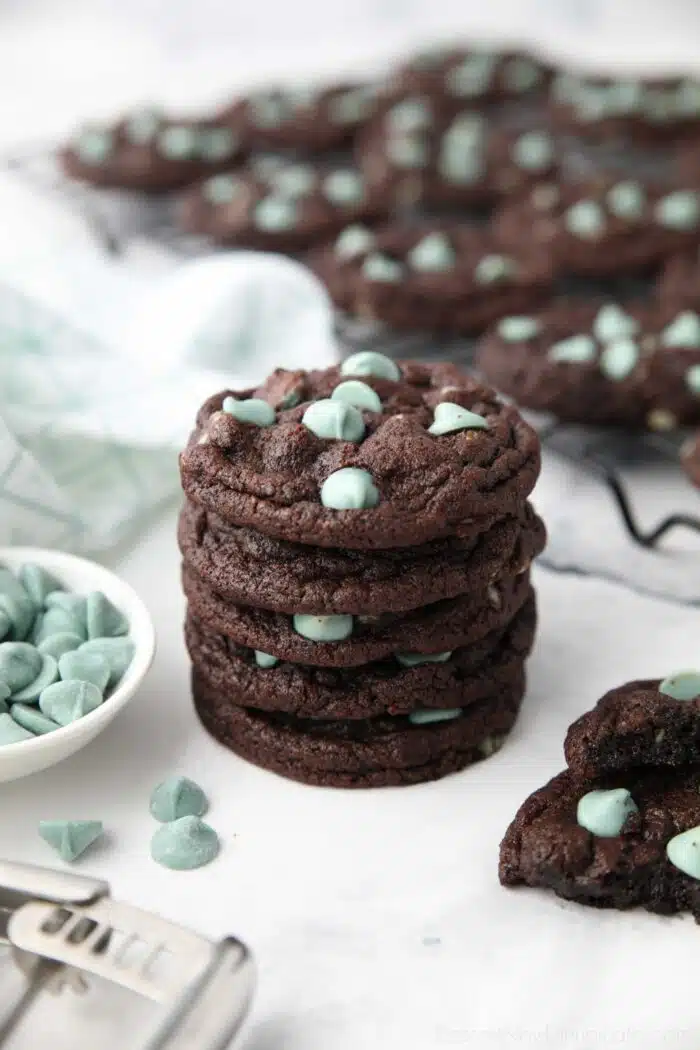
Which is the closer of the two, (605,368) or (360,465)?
(360,465)

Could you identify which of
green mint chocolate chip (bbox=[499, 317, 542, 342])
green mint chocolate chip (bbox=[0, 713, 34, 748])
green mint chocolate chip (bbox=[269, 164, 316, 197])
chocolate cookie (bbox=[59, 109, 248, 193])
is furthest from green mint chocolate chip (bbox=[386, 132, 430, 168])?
green mint chocolate chip (bbox=[0, 713, 34, 748])

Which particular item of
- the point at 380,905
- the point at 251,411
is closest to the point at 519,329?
the point at 251,411

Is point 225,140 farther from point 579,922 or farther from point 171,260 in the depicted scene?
point 579,922

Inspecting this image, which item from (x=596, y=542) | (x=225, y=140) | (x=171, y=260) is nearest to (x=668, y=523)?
(x=596, y=542)

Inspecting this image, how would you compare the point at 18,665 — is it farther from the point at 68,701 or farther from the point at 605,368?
the point at 605,368

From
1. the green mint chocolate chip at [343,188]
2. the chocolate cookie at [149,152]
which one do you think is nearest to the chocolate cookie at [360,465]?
the green mint chocolate chip at [343,188]

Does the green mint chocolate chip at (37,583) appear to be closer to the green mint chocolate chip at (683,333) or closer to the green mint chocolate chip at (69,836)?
the green mint chocolate chip at (69,836)

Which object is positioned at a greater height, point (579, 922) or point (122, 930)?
point (122, 930)

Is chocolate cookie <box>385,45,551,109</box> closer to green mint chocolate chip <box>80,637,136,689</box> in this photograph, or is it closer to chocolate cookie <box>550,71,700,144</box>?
chocolate cookie <box>550,71,700,144</box>
